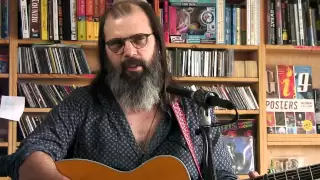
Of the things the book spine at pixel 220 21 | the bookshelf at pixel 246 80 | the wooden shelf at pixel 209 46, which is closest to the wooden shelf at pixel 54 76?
the bookshelf at pixel 246 80

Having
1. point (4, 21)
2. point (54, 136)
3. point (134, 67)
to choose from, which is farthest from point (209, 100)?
point (4, 21)

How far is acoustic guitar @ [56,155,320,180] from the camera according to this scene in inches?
51.8

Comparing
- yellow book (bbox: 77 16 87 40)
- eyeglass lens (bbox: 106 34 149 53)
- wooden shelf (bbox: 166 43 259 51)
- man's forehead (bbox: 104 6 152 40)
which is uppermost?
yellow book (bbox: 77 16 87 40)

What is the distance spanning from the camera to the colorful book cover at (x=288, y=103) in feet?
9.21

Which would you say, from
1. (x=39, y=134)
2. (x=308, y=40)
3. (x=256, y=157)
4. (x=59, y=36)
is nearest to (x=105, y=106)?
(x=39, y=134)

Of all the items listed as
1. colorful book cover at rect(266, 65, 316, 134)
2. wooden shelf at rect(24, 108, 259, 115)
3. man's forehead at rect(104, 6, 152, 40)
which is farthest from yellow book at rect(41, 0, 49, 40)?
colorful book cover at rect(266, 65, 316, 134)

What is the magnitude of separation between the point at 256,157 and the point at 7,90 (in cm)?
144

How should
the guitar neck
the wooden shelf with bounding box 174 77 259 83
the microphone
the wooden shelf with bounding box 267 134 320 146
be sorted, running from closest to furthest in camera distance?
the microphone, the guitar neck, the wooden shelf with bounding box 174 77 259 83, the wooden shelf with bounding box 267 134 320 146

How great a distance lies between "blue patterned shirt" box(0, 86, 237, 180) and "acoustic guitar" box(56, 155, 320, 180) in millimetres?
91

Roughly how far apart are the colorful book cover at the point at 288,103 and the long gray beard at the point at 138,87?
1376 mm

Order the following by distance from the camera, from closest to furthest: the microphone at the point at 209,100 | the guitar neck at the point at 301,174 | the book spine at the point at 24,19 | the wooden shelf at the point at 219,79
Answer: the microphone at the point at 209,100
the guitar neck at the point at 301,174
the book spine at the point at 24,19
the wooden shelf at the point at 219,79

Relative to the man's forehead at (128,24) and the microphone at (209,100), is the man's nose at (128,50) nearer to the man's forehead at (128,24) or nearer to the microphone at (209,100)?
the man's forehead at (128,24)

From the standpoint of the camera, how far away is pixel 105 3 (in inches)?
103

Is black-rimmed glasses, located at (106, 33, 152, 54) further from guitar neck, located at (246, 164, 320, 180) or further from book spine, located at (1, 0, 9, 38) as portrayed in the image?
book spine, located at (1, 0, 9, 38)
